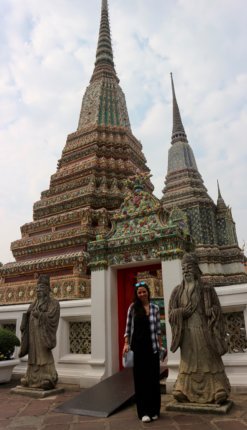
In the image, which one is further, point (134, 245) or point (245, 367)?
point (134, 245)

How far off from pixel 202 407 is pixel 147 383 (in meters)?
0.86

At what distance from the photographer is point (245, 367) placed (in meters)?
5.90

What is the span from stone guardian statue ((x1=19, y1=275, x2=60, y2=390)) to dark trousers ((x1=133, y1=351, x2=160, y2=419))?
2.57 metres

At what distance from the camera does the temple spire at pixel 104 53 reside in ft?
69.7

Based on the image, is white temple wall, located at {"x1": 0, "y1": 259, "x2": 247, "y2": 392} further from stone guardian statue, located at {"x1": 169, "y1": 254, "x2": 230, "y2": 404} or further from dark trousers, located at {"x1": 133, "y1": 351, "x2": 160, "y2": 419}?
dark trousers, located at {"x1": 133, "y1": 351, "x2": 160, "y2": 419}

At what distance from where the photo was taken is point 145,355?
471 centimetres

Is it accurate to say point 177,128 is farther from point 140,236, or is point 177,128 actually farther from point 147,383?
point 147,383

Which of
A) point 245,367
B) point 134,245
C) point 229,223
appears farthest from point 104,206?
point 229,223

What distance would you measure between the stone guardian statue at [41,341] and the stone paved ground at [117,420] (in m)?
1.09

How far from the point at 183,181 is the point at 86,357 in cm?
1887

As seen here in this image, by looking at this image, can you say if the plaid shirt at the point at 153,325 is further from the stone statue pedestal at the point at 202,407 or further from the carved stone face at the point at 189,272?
the stone statue pedestal at the point at 202,407

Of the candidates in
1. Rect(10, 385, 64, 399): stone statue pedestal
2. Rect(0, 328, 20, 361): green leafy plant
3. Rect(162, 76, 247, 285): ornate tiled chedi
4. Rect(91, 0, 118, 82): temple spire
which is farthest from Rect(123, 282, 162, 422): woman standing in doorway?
Rect(91, 0, 118, 82): temple spire

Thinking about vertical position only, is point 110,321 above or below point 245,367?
above

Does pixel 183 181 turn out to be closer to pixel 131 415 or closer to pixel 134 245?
pixel 134 245
